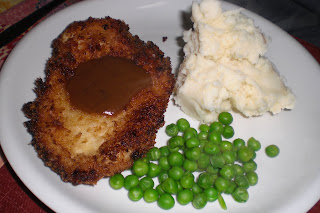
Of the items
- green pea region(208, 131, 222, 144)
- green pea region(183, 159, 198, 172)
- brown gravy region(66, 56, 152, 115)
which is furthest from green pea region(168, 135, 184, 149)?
brown gravy region(66, 56, 152, 115)

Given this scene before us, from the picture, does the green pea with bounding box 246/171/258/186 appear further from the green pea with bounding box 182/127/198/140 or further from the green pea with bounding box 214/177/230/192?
the green pea with bounding box 182/127/198/140

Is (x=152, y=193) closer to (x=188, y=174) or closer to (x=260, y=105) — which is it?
(x=188, y=174)

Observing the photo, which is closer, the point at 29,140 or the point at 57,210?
the point at 57,210

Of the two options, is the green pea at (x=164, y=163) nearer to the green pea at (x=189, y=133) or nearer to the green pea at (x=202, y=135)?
the green pea at (x=189, y=133)

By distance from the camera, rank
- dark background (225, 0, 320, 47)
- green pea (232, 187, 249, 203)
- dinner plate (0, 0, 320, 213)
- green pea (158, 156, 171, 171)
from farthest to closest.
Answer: dark background (225, 0, 320, 47) → green pea (158, 156, 171, 171) → green pea (232, 187, 249, 203) → dinner plate (0, 0, 320, 213)

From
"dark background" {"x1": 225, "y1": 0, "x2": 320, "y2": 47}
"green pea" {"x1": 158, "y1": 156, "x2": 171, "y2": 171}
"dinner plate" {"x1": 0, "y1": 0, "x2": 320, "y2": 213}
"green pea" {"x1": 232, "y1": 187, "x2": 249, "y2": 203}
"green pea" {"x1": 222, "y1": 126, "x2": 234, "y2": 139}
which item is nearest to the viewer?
"dinner plate" {"x1": 0, "y1": 0, "x2": 320, "y2": 213}

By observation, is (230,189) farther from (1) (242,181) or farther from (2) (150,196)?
(2) (150,196)

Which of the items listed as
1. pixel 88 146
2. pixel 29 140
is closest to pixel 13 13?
pixel 29 140
